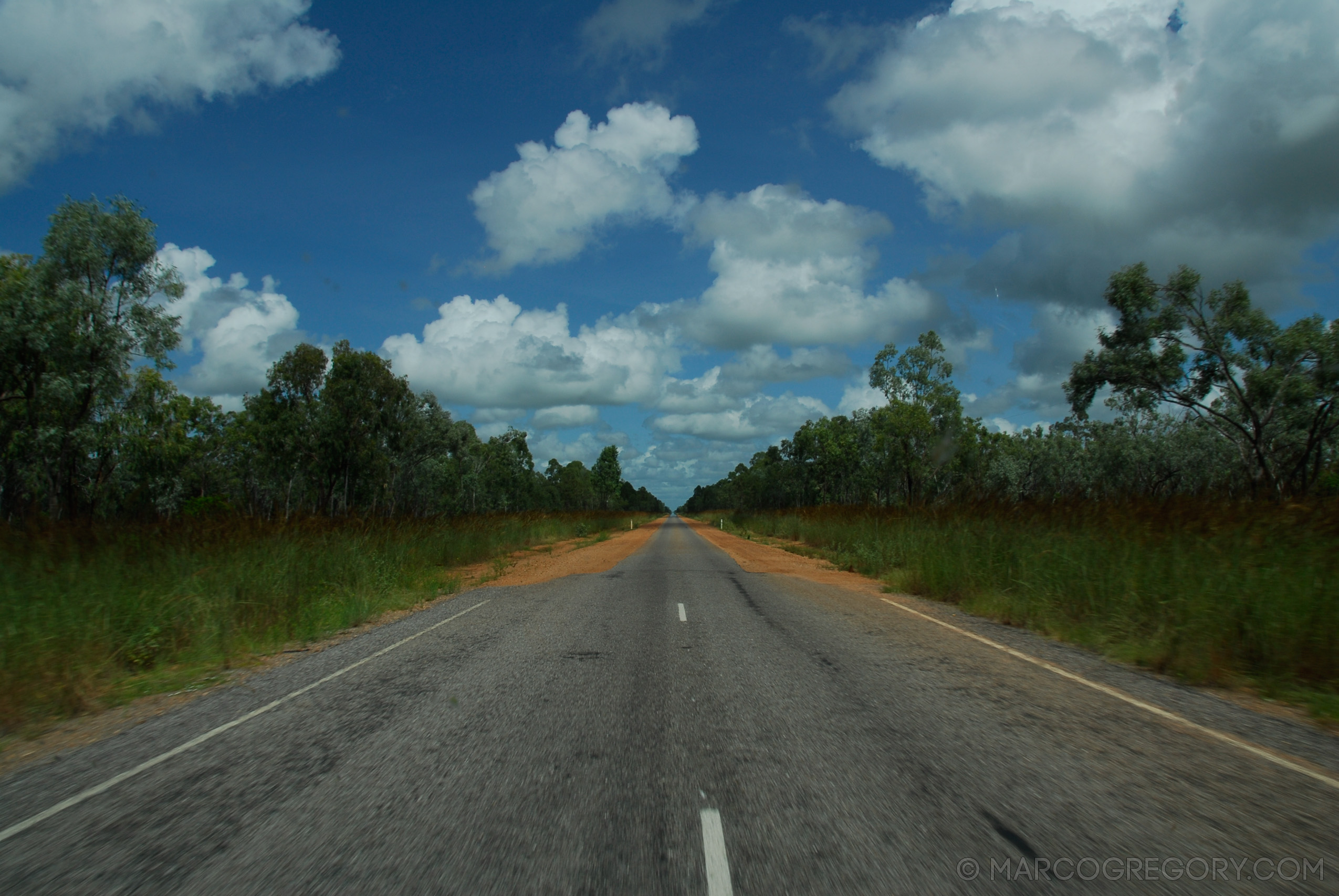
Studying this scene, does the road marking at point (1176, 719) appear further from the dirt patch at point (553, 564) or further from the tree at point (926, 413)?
the tree at point (926, 413)

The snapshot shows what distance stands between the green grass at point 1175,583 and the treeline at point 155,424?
1506 cm

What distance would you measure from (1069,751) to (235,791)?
17.1 ft

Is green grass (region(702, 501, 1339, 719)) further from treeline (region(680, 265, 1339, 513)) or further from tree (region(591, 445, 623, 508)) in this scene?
tree (region(591, 445, 623, 508))

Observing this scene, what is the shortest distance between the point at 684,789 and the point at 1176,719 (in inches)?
161

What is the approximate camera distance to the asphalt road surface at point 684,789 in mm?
2994

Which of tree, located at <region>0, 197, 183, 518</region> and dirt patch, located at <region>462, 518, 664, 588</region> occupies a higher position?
tree, located at <region>0, 197, 183, 518</region>

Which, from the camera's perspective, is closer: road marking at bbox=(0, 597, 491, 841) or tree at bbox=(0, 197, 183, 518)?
road marking at bbox=(0, 597, 491, 841)

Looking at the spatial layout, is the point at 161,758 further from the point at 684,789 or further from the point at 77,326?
the point at 77,326

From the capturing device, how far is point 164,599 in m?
8.41

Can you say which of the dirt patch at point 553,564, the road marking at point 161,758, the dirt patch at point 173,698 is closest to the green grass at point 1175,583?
the road marking at point 161,758

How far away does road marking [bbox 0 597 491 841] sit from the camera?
143 inches

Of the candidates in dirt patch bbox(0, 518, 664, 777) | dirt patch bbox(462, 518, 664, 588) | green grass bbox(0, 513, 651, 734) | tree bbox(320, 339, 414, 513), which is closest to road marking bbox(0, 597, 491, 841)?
dirt patch bbox(0, 518, 664, 777)

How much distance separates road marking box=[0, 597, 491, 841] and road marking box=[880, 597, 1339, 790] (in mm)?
7152

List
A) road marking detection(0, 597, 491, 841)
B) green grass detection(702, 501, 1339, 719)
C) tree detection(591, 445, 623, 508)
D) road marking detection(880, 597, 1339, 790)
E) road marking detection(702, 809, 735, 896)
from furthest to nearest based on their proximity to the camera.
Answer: tree detection(591, 445, 623, 508) < green grass detection(702, 501, 1339, 719) < road marking detection(880, 597, 1339, 790) < road marking detection(0, 597, 491, 841) < road marking detection(702, 809, 735, 896)
